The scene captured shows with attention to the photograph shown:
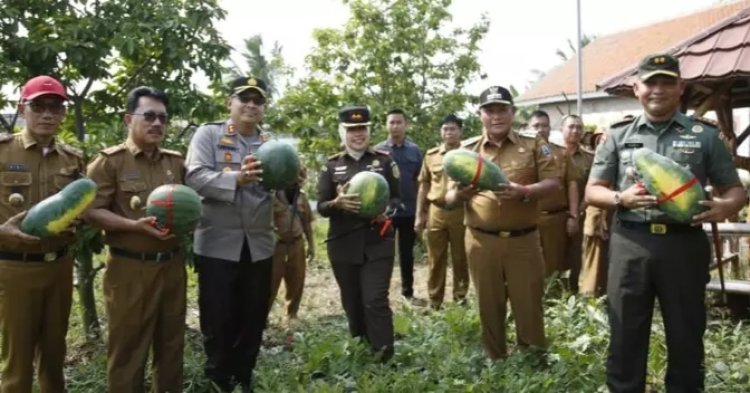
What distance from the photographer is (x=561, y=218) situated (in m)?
7.32

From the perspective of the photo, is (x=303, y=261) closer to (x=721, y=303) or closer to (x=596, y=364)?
(x=596, y=364)

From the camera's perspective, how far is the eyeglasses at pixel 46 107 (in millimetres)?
3996

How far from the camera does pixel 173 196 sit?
12.8 ft

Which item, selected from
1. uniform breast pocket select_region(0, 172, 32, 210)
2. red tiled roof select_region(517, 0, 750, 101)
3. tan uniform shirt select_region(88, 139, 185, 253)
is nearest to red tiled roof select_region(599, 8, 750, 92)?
tan uniform shirt select_region(88, 139, 185, 253)

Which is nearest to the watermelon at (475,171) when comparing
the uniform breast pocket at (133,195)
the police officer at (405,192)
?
the uniform breast pocket at (133,195)

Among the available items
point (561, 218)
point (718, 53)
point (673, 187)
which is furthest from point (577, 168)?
point (673, 187)

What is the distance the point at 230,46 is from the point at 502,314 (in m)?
3.35

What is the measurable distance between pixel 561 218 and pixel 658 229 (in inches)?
137

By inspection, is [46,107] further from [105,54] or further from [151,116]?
[105,54]

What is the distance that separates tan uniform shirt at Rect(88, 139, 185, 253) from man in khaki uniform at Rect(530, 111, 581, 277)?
425 cm

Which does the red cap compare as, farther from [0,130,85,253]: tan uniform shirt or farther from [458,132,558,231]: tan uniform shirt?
[458,132,558,231]: tan uniform shirt

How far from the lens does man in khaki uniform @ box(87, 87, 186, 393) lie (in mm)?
4027

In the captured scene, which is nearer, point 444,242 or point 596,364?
point 596,364

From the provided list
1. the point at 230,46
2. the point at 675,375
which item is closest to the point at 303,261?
the point at 230,46
